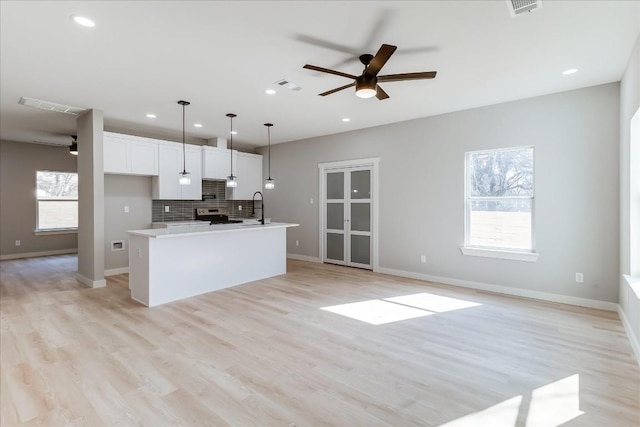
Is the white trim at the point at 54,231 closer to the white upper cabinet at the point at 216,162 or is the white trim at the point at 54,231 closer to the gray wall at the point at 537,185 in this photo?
the white upper cabinet at the point at 216,162

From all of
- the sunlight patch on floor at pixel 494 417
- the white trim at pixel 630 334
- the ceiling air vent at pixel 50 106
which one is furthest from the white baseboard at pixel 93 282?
the white trim at pixel 630 334

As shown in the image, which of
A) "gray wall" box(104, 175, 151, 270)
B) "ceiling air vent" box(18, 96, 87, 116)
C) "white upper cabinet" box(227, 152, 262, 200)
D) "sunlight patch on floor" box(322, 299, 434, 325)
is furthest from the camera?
"white upper cabinet" box(227, 152, 262, 200)

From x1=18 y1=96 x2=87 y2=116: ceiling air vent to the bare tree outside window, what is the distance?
6.12 m

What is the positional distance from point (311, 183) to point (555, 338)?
5.20m

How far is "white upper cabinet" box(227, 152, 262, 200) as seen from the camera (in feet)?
24.9

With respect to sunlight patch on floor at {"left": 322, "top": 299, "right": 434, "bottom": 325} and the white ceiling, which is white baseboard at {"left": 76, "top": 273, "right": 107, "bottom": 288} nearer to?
the white ceiling

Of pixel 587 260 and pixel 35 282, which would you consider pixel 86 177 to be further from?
pixel 587 260

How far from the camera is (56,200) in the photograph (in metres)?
8.06

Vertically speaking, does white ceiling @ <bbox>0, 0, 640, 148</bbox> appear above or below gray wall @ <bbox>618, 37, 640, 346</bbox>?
above

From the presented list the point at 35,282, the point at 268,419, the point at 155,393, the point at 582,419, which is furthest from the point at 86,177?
the point at 582,419

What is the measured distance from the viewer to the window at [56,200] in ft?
25.7

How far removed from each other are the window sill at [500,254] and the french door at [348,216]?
1849 mm

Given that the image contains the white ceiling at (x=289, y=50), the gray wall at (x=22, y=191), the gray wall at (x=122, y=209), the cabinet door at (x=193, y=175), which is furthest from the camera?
the gray wall at (x=22, y=191)

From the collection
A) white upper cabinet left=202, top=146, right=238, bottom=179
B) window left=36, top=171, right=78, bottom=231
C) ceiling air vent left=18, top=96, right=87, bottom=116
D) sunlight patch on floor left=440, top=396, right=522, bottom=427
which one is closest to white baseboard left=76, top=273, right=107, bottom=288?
ceiling air vent left=18, top=96, right=87, bottom=116
